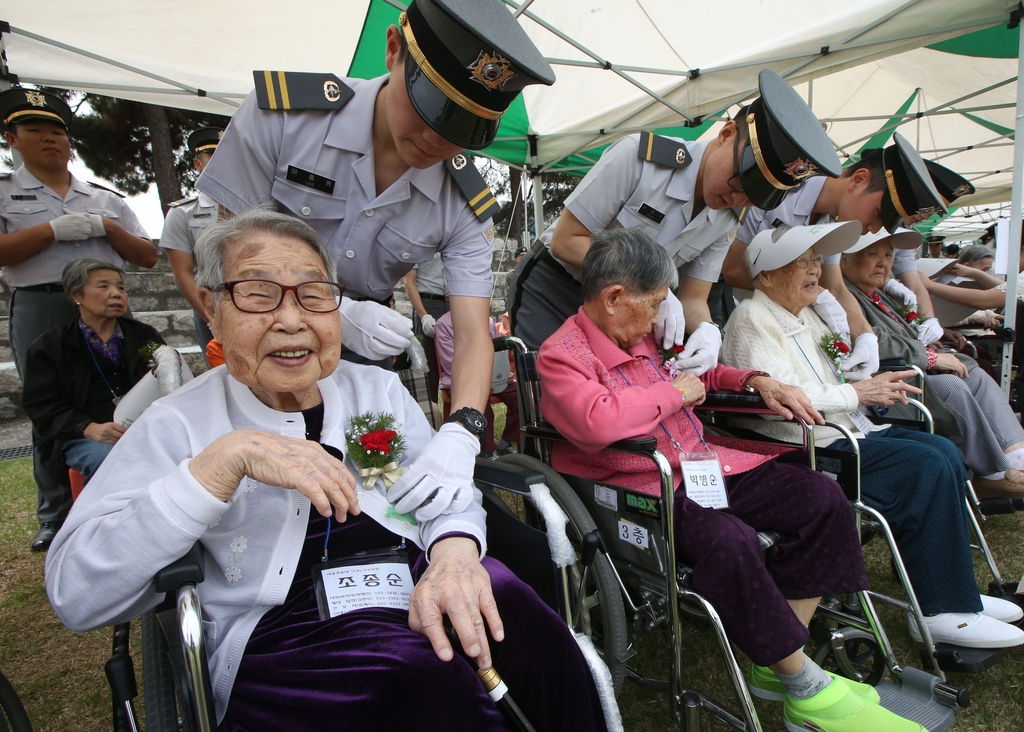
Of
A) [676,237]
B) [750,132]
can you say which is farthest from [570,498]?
[750,132]

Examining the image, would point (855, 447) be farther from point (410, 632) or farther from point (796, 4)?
point (796, 4)

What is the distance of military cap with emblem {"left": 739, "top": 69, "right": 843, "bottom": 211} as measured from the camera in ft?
6.91

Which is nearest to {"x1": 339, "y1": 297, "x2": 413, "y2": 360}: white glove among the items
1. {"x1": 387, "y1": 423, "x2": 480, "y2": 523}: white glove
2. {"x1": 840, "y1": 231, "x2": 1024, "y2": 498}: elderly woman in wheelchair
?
{"x1": 387, "y1": 423, "x2": 480, "y2": 523}: white glove

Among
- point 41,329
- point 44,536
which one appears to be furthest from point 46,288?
point 44,536

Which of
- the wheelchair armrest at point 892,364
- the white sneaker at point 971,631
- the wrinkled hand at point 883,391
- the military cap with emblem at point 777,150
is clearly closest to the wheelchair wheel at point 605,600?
the white sneaker at point 971,631

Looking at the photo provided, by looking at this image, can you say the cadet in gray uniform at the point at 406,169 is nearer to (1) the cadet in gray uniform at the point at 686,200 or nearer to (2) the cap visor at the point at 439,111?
(2) the cap visor at the point at 439,111

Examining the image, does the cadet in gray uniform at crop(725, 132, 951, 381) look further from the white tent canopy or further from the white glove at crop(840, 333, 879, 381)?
the white tent canopy

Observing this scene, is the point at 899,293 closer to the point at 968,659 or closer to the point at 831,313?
the point at 831,313

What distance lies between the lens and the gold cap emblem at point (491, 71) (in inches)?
57.3

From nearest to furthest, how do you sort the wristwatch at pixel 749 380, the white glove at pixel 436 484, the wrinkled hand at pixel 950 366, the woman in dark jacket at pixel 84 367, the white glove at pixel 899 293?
1. the white glove at pixel 436 484
2. the wristwatch at pixel 749 380
3. the woman in dark jacket at pixel 84 367
4. the wrinkled hand at pixel 950 366
5. the white glove at pixel 899 293

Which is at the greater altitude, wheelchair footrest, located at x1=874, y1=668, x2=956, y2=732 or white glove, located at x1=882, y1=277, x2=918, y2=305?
white glove, located at x1=882, y1=277, x2=918, y2=305

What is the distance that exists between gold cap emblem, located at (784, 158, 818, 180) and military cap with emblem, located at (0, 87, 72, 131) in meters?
3.71

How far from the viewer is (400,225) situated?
1.92 m

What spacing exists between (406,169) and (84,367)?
2.17 metres
